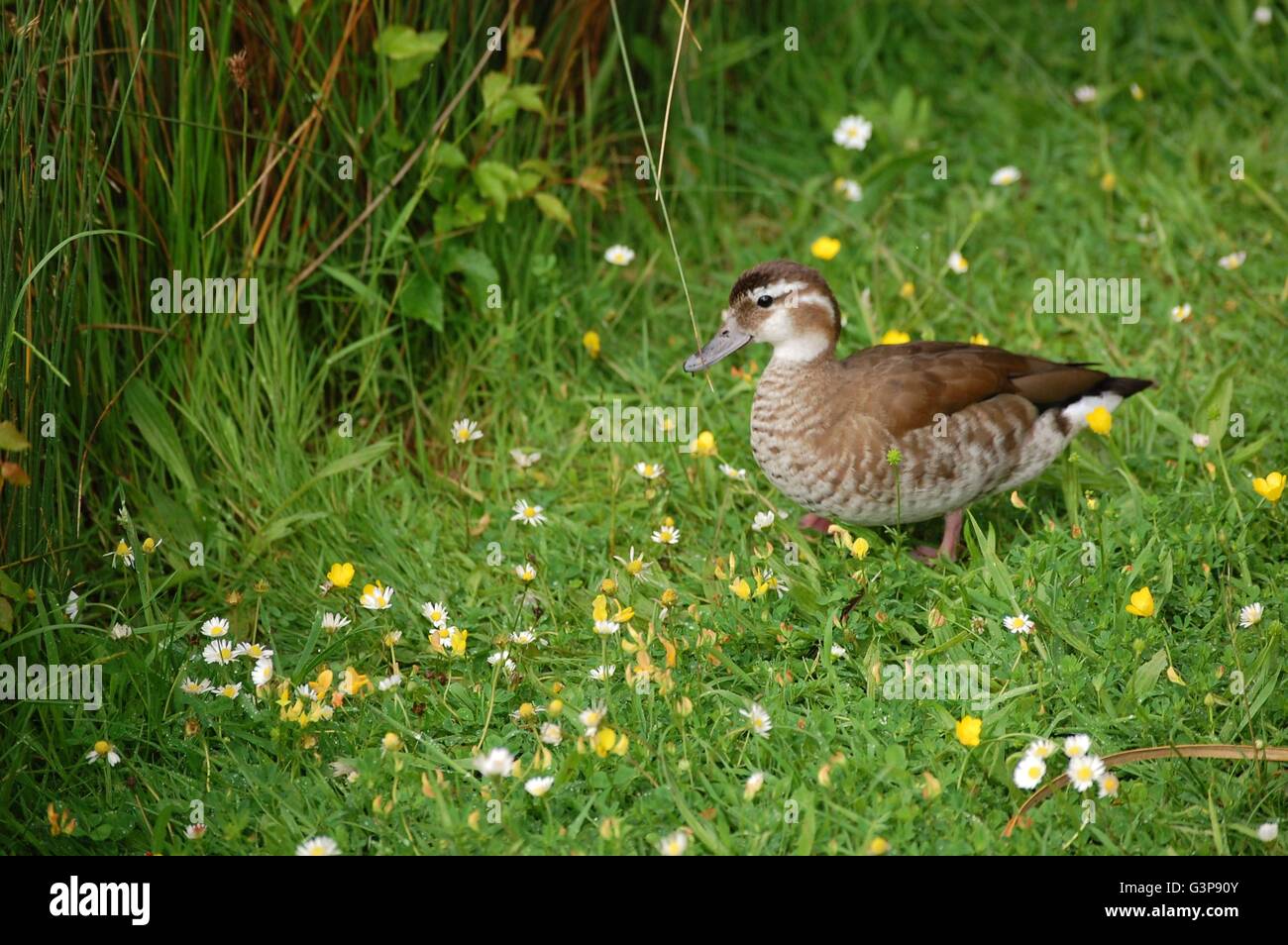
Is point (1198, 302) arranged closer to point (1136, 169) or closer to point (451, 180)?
point (1136, 169)

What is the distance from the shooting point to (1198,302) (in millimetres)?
5133

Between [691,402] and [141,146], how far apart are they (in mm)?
1842

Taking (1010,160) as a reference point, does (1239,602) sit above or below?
below

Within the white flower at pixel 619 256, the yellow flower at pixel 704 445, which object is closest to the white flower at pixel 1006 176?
the white flower at pixel 619 256

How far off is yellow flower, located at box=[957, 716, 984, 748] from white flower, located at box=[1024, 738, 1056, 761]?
119mm

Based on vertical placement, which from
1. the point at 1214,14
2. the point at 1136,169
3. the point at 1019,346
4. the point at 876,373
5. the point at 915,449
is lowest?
the point at 915,449

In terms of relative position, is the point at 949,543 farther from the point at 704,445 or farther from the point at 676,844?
the point at 676,844

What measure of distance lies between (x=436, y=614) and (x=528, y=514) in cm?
55

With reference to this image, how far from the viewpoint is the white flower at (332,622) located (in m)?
3.71

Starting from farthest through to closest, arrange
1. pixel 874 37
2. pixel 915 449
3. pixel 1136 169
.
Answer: pixel 874 37
pixel 1136 169
pixel 915 449

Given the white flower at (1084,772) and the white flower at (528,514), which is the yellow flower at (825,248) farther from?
the white flower at (1084,772)

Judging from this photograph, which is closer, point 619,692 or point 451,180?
point 619,692
